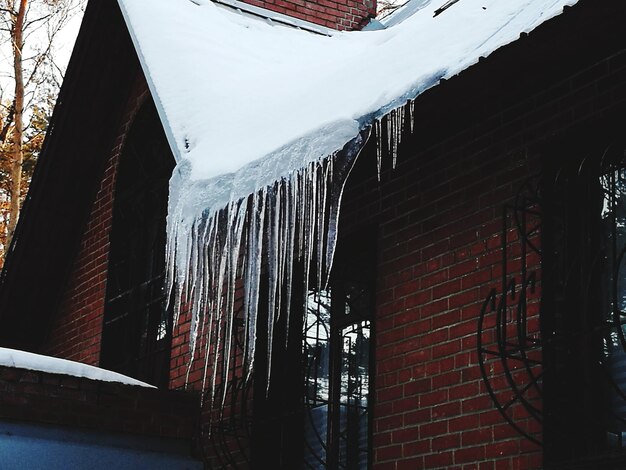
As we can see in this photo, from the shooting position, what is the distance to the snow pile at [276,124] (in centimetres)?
440

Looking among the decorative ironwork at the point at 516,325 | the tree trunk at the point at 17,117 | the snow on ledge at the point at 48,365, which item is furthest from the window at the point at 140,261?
the tree trunk at the point at 17,117

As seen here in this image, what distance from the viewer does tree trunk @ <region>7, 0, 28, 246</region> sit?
1673 cm

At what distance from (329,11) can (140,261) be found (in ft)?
9.11

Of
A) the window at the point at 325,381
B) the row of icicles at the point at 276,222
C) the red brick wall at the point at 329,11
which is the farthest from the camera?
the red brick wall at the point at 329,11

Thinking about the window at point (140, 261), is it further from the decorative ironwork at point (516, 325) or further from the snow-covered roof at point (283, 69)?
the decorative ironwork at point (516, 325)

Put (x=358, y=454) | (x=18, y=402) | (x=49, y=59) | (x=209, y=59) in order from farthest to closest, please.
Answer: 1. (x=49, y=59)
2. (x=209, y=59)
3. (x=18, y=402)
4. (x=358, y=454)

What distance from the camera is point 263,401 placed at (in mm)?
6484

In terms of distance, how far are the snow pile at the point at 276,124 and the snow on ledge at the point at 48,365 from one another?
0.76 m

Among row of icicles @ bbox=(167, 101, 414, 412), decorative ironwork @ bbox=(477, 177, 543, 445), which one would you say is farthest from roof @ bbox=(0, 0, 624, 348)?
decorative ironwork @ bbox=(477, 177, 543, 445)

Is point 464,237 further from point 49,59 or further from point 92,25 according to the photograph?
point 49,59

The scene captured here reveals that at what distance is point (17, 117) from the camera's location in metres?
17.1


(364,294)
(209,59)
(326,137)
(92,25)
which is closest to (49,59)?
(92,25)

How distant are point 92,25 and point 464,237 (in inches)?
186

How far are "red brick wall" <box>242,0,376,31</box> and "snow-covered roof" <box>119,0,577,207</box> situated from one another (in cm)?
80
